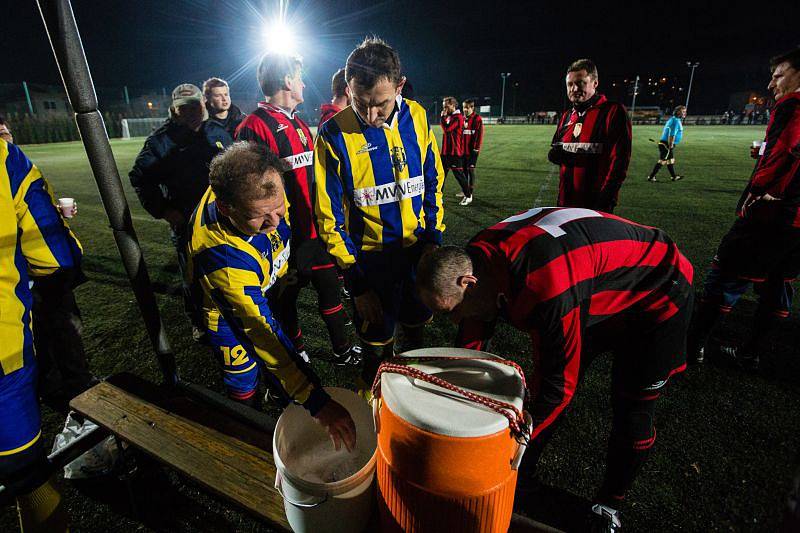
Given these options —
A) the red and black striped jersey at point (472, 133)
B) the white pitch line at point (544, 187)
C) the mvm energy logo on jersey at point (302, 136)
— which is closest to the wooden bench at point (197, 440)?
the mvm energy logo on jersey at point (302, 136)

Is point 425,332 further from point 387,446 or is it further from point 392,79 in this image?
point 387,446

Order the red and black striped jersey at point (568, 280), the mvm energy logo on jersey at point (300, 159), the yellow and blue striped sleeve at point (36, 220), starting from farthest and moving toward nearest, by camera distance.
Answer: the mvm energy logo on jersey at point (300, 159) → the yellow and blue striped sleeve at point (36, 220) → the red and black striped jersey at point (568, 280)

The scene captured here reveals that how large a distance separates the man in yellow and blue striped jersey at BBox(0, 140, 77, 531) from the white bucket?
3.70 ft

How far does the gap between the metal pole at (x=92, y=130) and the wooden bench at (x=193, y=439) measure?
15.8 inches

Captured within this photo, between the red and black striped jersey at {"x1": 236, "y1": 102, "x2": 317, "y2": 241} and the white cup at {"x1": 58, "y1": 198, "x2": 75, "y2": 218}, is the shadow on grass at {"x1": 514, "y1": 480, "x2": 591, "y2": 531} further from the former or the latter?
the white cup at {"x1": 58, "y1": 198, "x2": 75, "y2": 218}

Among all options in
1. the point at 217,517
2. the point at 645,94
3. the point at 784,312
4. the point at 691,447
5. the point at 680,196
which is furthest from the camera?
the point at 645,94

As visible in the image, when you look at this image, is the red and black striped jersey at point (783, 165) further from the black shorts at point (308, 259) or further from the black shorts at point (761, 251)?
the black shorts at point (308, 259)

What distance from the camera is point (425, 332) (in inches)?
157

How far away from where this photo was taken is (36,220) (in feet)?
6.09

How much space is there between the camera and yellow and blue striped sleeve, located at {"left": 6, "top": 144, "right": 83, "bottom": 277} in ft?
5.77

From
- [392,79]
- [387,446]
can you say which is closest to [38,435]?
[387,446]

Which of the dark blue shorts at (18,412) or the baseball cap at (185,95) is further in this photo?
the baseball cap at (185,95)

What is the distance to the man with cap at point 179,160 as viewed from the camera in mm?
3664

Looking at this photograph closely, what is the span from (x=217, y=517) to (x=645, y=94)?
124860mm
